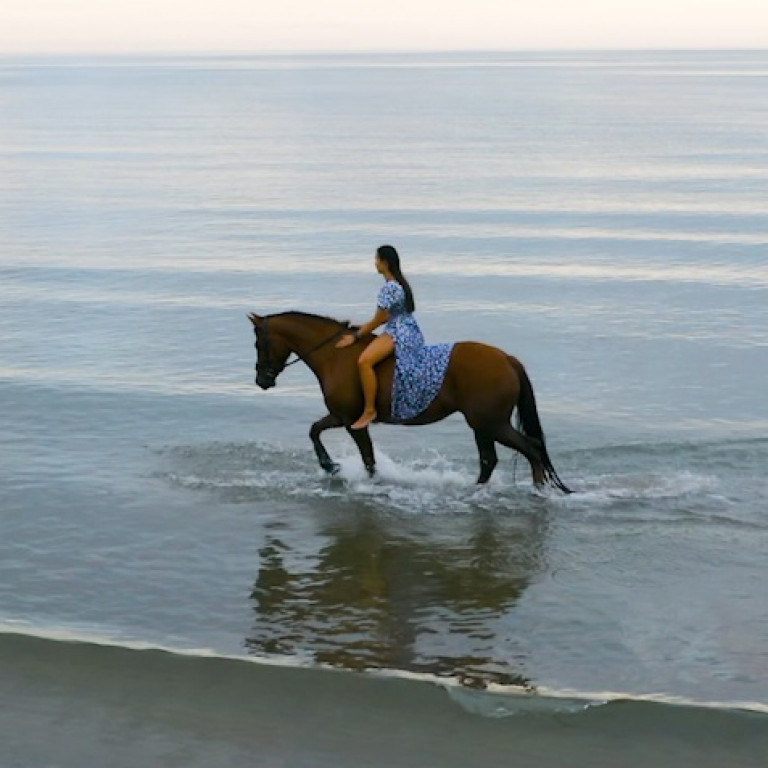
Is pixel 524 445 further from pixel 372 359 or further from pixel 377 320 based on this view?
pixel 377 320

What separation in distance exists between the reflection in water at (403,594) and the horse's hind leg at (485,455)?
67 centimetres

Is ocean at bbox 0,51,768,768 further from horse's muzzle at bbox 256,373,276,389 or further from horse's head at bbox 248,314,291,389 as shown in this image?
horse's head at bbox 248,314,291,389

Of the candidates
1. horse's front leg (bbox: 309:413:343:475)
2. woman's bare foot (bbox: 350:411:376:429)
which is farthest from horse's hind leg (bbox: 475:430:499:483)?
horse's front leg (bbox: 309:413:343:475)

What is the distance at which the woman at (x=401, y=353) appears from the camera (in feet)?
47.4

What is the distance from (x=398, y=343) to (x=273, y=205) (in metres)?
29.6

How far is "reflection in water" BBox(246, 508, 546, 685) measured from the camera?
10922 millimetres

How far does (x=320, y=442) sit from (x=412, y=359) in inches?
55.3

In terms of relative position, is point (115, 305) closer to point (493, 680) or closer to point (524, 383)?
point (524, 383)

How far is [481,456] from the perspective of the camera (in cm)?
1496

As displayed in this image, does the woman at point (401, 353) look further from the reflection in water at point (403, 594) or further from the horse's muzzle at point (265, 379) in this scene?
the horse's muzzle at point (265, 379)

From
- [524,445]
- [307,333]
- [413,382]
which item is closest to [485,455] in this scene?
[524,445]

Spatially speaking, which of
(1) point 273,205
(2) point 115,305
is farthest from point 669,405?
(1) point 273,205

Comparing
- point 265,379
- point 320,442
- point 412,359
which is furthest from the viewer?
point 265,379

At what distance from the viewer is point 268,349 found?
15586mm
